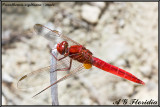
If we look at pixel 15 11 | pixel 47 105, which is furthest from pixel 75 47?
pixel 15 11

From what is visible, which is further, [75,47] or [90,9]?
[90,9]

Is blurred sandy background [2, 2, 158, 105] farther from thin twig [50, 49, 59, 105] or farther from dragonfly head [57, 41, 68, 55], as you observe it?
thin twig [50, 49, 59, 105]

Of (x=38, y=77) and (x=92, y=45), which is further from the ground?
(x=92, y=45)

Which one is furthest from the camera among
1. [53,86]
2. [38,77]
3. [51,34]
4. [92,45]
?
[92,45]

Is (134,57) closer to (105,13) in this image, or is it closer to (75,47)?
(105,13)

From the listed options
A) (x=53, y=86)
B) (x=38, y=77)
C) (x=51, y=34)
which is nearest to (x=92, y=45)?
(x=51, y=34)

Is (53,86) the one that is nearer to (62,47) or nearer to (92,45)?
(62,47)
